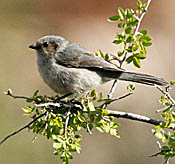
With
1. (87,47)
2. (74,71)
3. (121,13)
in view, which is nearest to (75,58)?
(74,71)

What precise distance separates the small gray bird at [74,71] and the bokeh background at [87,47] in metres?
2.59

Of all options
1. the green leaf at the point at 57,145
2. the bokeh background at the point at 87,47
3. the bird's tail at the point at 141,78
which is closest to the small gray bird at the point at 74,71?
the bird's tail at the point at 141,78

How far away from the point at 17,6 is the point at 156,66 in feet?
12.9

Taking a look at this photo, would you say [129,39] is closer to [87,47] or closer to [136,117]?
A: [136,117]

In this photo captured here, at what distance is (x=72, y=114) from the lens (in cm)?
288

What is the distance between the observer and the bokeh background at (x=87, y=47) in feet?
21.8

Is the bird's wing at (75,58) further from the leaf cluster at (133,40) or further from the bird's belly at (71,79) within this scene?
the leaf cluster at (133,40)

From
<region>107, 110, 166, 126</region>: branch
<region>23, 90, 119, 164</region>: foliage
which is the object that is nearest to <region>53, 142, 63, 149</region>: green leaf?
<region>23, 90, 119, 164</region>: foliage

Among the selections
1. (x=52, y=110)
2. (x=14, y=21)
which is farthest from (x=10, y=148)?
(x=14, y=21)

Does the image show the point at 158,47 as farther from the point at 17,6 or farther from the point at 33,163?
the point at 33,163

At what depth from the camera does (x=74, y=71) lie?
392cm

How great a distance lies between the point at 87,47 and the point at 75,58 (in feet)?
19.9

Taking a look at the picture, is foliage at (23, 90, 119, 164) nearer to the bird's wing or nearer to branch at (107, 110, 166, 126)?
branch at (107, 110, 166, 126)

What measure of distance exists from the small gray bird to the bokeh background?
8.51ft
